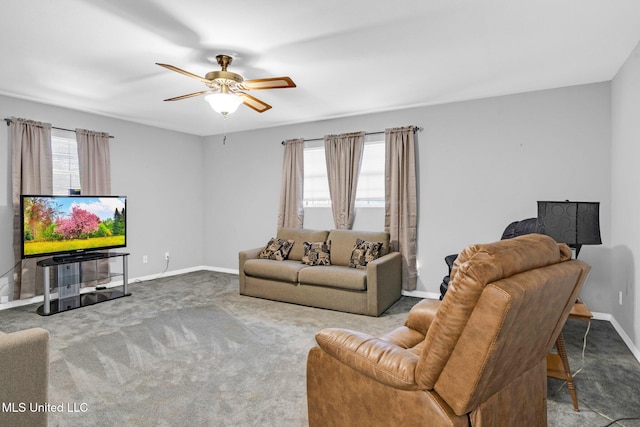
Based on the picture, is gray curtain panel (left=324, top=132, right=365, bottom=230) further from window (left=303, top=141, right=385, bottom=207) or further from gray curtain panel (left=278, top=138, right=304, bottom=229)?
gray curtain panel (left=278, top=138, right=304, bottom=229)

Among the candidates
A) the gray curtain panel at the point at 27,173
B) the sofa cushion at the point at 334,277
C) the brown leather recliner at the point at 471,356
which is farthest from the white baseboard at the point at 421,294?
the gray curtain panel at the point at 27,173

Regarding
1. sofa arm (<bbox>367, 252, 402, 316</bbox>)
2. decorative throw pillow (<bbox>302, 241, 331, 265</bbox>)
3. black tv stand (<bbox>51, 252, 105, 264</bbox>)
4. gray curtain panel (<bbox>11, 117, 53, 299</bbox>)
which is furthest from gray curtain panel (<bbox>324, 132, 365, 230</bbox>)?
gray curtain panel (<bbox>11, 117, 53, 299</bbox>)

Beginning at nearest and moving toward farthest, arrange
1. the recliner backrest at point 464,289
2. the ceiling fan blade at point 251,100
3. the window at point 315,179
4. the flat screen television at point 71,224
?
the recliner backrest at point 464,289 < the ceiling fan blade at point 251,100 < the flat screen television at point 71,224 < the window at point 315,179

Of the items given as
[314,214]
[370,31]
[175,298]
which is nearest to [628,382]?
[370,31]

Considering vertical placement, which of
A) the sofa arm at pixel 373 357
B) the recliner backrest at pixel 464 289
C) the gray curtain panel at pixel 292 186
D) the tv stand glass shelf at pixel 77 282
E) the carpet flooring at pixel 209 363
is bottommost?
the carpet flooring at pixel 209 363

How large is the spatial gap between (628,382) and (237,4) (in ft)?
12.3

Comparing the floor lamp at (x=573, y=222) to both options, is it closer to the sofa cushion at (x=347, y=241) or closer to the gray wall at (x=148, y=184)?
the sofa cushion at (x=347, y=241)

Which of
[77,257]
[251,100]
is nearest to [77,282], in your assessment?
[77,257]

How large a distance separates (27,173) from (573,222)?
5855 millimetres

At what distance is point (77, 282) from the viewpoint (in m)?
4.63

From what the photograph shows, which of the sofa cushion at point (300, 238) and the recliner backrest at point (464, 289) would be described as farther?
the sofa cushion at point (300, 238)

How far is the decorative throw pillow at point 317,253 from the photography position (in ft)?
15.8

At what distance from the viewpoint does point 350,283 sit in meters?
4.12

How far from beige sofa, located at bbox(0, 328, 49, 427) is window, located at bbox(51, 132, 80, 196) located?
13.1ft
